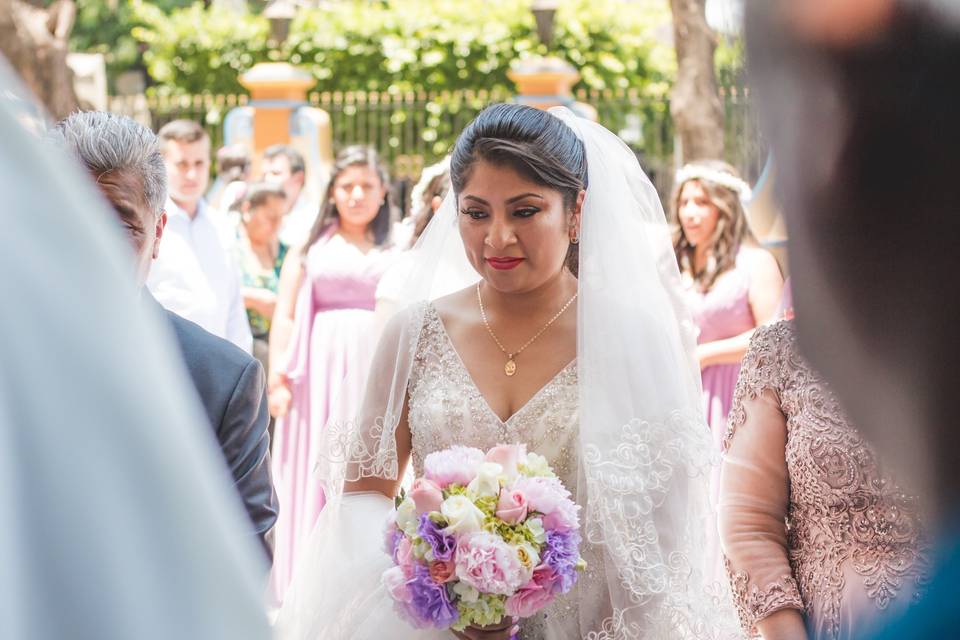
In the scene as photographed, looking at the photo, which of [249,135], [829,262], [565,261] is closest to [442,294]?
[565,261]

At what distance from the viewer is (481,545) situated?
2898 mm

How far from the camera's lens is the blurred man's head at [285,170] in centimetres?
1081

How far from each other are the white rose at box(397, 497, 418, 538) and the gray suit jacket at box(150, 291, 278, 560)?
13.5 inches

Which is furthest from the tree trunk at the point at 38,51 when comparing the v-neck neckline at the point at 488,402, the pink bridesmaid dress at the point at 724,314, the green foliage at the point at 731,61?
the green foliage at the point at 731,61

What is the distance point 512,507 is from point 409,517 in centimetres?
24

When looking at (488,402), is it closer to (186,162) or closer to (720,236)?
(720,236)

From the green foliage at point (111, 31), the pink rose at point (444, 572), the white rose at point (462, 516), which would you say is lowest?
the pink rose at point (444, 572)

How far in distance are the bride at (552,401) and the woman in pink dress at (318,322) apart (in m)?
4.24

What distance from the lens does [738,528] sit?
123 inches

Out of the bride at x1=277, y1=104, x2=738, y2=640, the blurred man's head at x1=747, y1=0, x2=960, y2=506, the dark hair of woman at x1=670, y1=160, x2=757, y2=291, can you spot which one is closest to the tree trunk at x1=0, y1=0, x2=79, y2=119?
the dark hair of woman at x1=670, y1=160, x2=757, y2=291

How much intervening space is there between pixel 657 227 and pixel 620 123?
50.7 ft

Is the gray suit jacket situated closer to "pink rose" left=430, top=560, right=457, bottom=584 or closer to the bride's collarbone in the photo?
"pink rose" left=430, top=560, right=457, bottom=584

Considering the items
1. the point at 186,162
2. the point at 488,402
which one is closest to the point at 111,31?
the point at 186,162

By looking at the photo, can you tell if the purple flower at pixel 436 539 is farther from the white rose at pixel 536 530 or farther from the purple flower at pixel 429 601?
the white rose at pixel 536 530
